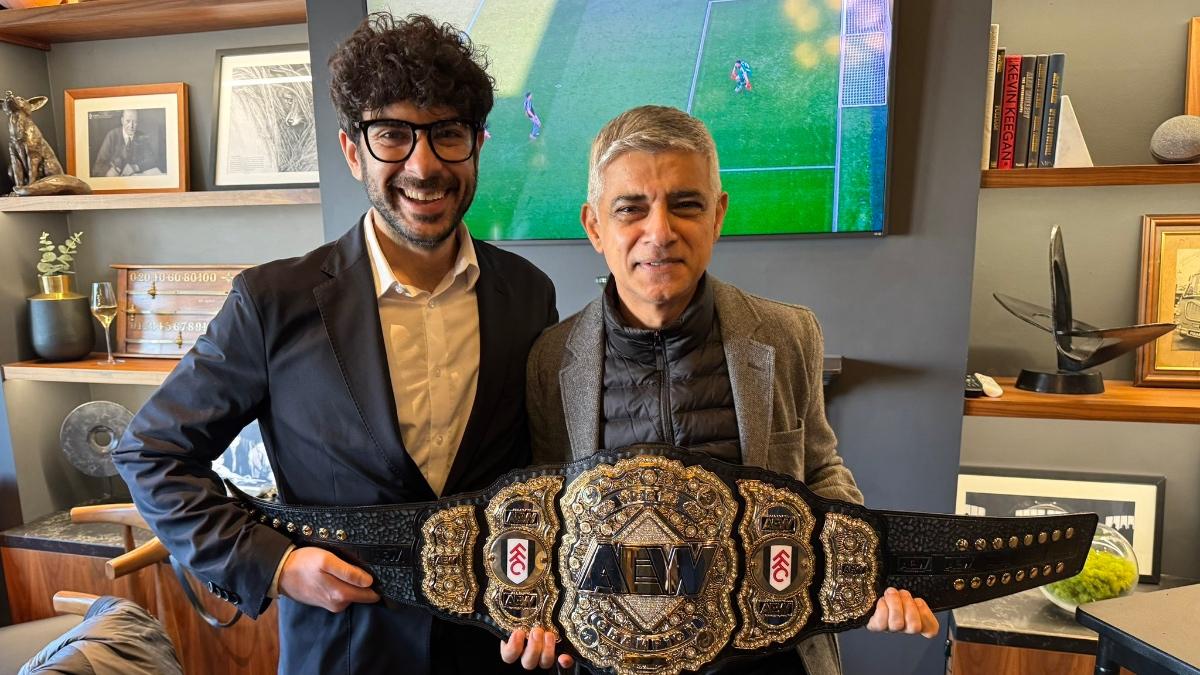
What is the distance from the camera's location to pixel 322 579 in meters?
1.12

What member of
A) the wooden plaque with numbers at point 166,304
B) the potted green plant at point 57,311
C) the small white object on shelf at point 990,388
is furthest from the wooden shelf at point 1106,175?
the potted green plant at point 57,311

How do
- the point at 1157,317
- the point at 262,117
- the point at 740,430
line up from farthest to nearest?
the point at 262,117
the point at 1157,317
the point at 740,430

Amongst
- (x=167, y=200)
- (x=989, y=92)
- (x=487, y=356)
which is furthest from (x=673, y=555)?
(x=167, y=200)

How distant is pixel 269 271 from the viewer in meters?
1.22

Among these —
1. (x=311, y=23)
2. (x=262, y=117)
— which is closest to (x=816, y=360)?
(x=311, y=23)

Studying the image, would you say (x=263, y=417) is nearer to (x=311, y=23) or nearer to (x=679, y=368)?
(x=679, y=368)

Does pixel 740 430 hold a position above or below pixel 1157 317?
below

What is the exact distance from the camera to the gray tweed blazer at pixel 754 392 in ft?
3.78

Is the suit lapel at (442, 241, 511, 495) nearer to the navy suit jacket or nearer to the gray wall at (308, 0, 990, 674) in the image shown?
the navy suit jacket

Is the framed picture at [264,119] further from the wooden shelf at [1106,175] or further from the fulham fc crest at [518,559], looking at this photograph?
the wooden shelf at [1106,175]

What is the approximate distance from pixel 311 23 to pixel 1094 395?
2.46 metres

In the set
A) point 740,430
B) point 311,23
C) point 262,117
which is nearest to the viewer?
point 740,430

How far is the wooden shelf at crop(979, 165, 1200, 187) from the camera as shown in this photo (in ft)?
5.42

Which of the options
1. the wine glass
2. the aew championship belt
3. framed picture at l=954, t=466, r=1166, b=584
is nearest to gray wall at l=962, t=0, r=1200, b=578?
framed picture at l=954, t=466, r=1166, b=584
